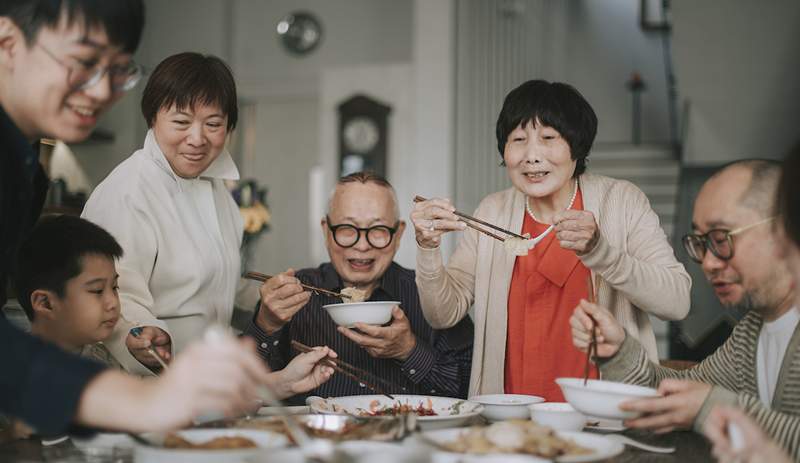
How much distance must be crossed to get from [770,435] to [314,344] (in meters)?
1.41

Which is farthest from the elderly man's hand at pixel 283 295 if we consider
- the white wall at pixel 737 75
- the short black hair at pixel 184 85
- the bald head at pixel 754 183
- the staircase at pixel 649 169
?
the staircase at pixel 649 169

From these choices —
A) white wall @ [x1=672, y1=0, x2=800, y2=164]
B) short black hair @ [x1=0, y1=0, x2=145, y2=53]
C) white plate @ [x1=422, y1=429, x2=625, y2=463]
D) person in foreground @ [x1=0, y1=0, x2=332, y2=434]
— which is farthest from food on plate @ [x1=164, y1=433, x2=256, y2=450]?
white wall @ [x1=672, y1=0, x2=800, y2=164]

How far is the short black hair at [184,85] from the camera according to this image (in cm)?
211

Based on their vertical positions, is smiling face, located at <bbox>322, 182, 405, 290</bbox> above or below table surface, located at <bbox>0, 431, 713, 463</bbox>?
above

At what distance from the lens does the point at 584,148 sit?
91.4 inches

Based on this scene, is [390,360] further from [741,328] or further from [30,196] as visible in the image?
[30,196]

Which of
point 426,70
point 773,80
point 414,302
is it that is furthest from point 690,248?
point 773,80

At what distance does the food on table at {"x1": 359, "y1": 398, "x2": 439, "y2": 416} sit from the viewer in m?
1.81

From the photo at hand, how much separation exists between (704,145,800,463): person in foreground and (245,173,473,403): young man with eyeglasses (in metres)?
1.06

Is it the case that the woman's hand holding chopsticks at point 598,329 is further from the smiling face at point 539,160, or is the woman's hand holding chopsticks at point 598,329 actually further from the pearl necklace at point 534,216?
the smiling face at point 539,160

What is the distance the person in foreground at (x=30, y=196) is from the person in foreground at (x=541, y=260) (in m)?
1.10

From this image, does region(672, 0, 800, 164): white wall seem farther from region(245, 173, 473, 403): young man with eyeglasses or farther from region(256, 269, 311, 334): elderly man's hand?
region(256, 269, 311, 334): elderly man's hand

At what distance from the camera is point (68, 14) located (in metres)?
1.24

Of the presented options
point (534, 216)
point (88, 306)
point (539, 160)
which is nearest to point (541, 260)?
point (534, 216)
